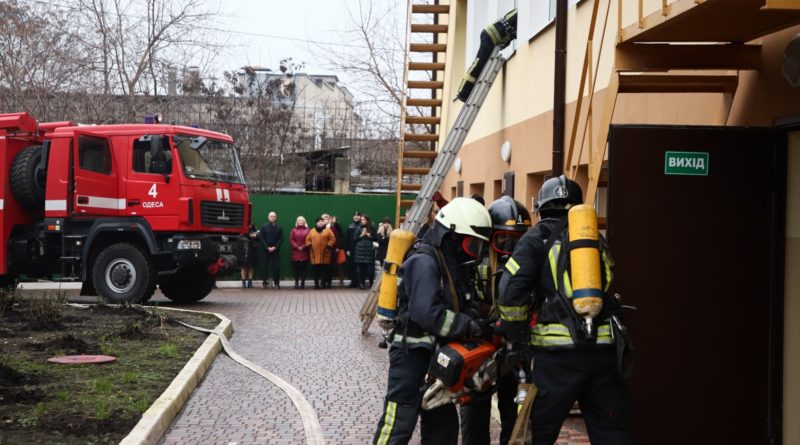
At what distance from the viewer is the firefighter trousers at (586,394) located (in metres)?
5.38

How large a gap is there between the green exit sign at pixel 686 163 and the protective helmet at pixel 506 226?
3.43 feet

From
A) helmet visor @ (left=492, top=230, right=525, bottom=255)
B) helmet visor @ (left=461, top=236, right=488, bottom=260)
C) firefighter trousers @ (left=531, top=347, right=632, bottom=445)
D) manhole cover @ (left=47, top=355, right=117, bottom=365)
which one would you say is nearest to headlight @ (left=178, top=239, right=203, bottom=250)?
manhole cover @ (left=47, top=355, right=117, bottom=365)

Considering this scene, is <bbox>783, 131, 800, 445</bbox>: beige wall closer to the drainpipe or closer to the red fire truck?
the drainpipe

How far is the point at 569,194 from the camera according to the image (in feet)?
19.1

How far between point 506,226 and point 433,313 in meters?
1.03

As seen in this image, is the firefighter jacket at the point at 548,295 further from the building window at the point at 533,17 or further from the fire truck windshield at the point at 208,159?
the fire truck windshield at the point at 208,159

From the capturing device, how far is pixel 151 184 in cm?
1798

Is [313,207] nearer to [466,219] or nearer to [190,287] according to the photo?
[190,287]

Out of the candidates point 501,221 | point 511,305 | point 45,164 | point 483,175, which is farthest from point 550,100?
point 45,164

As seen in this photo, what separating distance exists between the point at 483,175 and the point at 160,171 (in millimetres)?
5687

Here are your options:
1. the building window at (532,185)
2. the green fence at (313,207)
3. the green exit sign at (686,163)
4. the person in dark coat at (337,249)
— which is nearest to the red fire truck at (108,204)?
the person in dark coat at (337,249)

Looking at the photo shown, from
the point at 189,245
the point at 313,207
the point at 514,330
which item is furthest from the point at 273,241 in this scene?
the point at 514,330

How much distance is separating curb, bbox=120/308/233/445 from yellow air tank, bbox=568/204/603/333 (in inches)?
123

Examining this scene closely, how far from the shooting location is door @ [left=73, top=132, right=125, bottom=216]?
17.8 metres
